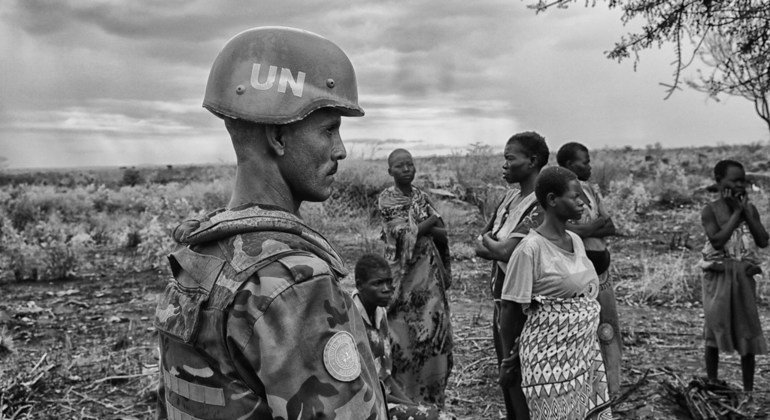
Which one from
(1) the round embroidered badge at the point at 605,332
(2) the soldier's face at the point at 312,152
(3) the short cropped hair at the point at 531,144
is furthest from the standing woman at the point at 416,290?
(2) the soldier's face at the point at 312,152

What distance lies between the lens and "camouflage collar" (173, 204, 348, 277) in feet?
4.48

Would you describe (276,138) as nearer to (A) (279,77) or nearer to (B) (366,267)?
(A) (279,77)

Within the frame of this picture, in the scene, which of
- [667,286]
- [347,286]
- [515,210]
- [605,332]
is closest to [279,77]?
[515,210]

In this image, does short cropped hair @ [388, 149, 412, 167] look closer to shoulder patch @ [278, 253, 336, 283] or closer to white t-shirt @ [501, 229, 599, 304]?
white t-shirt @ [501, 229, 599, 304]

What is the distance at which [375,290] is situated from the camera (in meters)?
3.69

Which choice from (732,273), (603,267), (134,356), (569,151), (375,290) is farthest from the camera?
(134,356)

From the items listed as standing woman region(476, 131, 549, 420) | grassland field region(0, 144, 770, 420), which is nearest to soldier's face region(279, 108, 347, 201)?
grassland field region(0, 144, 770, 420)

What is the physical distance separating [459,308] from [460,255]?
3.01 m

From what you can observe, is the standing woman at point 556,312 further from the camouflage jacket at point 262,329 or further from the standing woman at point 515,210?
the camouflage jacket at point 262,329

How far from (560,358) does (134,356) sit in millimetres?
4438

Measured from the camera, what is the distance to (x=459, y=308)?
8102mm

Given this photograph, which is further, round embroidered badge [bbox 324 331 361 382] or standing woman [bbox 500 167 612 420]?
standing woman [bbox 500 167 612 420]

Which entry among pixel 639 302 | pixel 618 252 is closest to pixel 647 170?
pixel 618 252

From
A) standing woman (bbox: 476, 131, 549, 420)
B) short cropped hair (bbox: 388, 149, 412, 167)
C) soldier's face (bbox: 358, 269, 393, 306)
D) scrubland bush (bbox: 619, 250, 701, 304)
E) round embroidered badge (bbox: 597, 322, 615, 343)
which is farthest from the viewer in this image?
scrubland bush (bbox: 619, 250, 701, 304)
